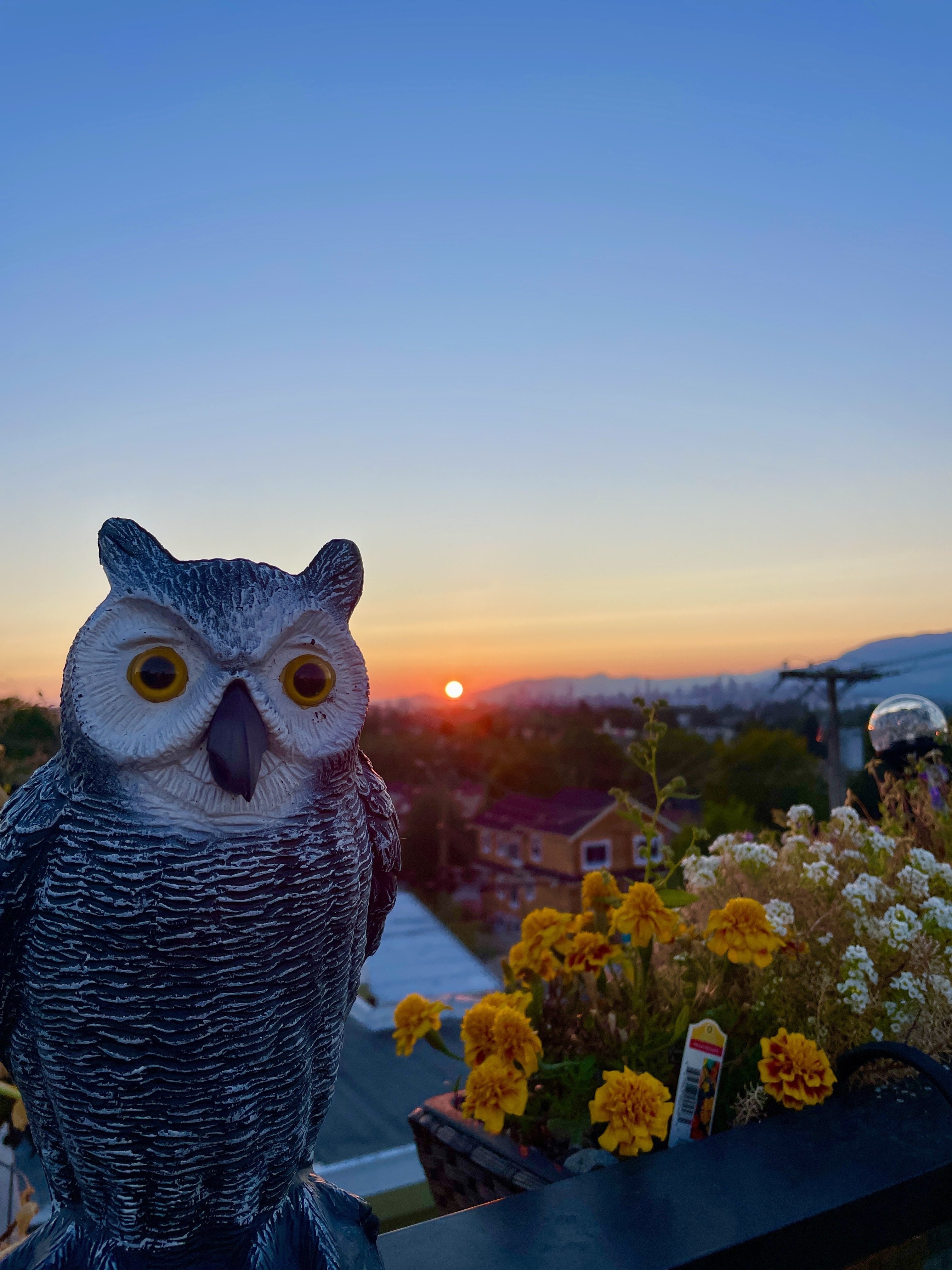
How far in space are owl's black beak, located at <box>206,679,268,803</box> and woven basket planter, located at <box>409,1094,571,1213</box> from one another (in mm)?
850

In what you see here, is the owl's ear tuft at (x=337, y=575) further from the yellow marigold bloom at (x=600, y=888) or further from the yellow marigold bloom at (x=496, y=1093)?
the yellow marigold bloom at (x=600, y=888)

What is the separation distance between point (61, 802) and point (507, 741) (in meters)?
7.81

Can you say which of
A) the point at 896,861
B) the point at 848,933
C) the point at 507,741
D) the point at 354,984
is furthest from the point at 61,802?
the point at 507,741

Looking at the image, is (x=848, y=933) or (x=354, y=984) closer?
(x=354, y=984)

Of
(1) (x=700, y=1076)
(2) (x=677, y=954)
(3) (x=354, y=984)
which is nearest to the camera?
(3) (x=354, y=984)

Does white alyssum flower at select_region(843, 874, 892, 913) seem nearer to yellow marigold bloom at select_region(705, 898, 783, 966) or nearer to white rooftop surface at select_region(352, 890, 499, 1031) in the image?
yellow marigold bloom at select_region(705, 898, 783, 966)

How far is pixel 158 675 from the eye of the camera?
0.73 meters

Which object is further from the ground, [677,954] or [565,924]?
[565,924]

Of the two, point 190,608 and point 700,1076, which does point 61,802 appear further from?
point 700,1076

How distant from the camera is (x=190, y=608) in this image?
72 cm

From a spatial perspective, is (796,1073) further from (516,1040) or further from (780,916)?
(516,1040)

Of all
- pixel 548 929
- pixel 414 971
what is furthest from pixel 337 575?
pixel 414 971

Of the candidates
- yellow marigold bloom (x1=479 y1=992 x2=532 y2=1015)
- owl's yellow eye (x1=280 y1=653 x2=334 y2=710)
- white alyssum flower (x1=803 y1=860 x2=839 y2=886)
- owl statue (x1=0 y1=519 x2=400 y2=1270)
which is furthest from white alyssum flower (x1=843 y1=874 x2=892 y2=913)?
owl's yellow eye (x1=280 y1=653 x2=334 y2=710)

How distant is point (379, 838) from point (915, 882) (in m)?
1.20
